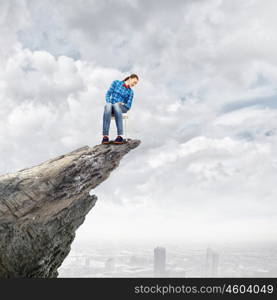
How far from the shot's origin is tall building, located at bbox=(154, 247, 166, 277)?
6083 inches

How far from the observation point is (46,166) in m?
17.3

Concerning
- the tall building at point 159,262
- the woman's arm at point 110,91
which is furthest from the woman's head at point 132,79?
the tall building at point 159,262

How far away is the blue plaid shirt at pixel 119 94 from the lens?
17.0 m

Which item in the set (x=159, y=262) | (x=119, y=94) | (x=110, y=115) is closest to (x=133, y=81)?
(x=119, y=94)

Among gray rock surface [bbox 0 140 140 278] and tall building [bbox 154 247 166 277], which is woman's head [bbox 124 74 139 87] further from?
tall building [bbox 154 247 166 277]

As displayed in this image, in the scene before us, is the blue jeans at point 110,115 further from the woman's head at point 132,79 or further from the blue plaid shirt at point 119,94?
the woman's head at point 132,79

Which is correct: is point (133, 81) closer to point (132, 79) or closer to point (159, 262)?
point (132, 79)

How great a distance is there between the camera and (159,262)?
156m

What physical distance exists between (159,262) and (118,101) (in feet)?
495

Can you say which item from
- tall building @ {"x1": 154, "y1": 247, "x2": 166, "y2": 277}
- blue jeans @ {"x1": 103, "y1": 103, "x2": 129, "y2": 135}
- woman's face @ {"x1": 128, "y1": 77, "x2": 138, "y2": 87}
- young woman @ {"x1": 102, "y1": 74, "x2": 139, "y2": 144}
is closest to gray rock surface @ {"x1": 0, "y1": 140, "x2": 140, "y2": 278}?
young woman @ {"x1": 102, "y1": 74, "x2": 139, "y2": 144}

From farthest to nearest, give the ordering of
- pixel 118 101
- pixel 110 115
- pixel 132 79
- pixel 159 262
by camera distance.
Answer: pixel 159 262 < pixel 132 79 < pixel 118 101 < pixel 110 115

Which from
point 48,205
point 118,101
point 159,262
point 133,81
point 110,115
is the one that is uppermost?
point 133,81

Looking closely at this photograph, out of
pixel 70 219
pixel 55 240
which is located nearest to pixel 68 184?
pixel 70 219
